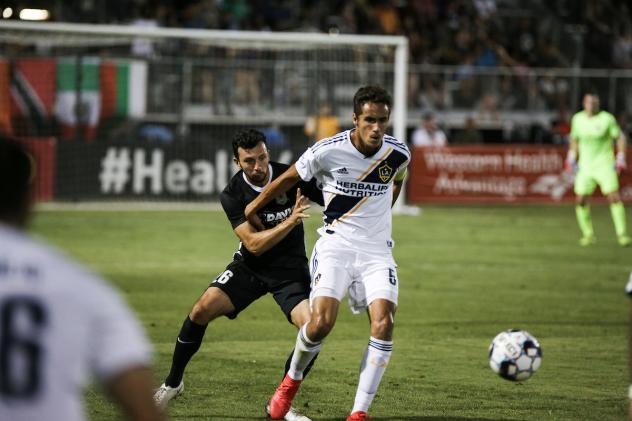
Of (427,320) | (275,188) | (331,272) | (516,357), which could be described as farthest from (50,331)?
(427,320)

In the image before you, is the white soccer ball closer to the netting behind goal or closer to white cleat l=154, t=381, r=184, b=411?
white cleat l=154, t=381, r=184, b=411

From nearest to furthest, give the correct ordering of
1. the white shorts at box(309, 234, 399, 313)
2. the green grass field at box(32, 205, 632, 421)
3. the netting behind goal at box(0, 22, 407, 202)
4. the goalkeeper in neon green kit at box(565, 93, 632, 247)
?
the white shorts at box(309, 234, 399, 313) → the green grass field at box(32, 205, 632, 421) → the goalkeeper in neon green kit at box(565, 93, 632, 247) → the netting behind goal at box(0, 22, 407, 202)

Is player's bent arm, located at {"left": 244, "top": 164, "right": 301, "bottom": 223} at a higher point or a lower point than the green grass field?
higher

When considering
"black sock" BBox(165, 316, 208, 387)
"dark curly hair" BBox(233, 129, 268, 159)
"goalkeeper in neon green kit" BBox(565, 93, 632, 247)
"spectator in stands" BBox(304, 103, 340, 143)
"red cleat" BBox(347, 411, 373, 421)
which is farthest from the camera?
"spectator in stands" BBox(304, 103, 340, 143)

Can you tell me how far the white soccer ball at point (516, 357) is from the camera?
21.7 feet

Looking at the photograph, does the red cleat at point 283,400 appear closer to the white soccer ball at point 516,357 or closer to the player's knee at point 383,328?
the player's knee at point 383,328

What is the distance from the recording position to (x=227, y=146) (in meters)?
23.3

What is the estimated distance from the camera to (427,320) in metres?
11.3

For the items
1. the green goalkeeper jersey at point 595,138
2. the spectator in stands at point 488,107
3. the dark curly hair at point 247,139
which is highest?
the dark curly hair at point 247,139

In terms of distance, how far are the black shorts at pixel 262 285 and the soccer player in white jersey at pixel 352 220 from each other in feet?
1.15

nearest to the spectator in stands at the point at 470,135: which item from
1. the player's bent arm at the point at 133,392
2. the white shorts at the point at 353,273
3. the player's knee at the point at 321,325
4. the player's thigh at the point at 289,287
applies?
the player's thigh at the point at 289,287

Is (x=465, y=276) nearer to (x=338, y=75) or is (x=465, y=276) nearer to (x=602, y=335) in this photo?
(x=602, y=335)

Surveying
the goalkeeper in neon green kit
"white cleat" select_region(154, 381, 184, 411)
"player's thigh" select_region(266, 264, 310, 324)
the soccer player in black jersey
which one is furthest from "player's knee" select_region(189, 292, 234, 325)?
the goalkeeper in neon green kit

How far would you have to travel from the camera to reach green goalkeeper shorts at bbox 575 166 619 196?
19.0 meters
